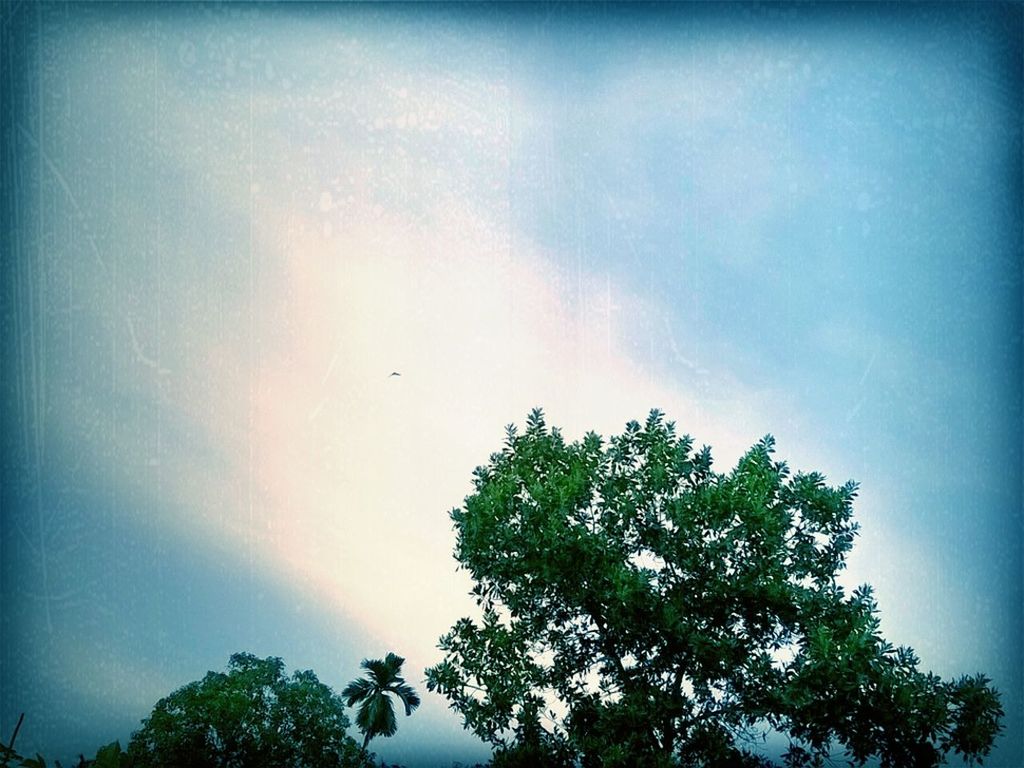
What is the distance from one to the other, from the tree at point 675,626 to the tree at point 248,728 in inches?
26.5

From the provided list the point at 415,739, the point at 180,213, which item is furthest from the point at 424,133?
the point at 415,739

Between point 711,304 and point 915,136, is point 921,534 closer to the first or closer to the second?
point 711,304

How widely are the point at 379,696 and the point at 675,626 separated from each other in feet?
8.41

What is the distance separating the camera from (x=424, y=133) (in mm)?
8180

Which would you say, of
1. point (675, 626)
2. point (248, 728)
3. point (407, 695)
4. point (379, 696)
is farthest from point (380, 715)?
point (675, 626)

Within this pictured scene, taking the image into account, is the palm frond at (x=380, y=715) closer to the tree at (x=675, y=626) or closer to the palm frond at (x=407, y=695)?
the palm frond at (x=407, y=695)

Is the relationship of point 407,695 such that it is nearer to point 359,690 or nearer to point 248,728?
point 359,690

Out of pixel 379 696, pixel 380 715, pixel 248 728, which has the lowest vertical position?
pixel 248 728

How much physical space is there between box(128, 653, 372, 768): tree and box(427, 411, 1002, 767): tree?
0.67 meters

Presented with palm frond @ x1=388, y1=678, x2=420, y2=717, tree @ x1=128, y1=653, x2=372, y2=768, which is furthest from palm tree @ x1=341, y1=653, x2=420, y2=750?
tree @ x1=128, y1=653, x2=372, y2=768

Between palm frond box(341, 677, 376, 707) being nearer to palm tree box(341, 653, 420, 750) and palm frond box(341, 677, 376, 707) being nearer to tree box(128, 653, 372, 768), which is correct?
palm tree box(341, 653, 420, 750)

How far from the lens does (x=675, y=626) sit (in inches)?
202

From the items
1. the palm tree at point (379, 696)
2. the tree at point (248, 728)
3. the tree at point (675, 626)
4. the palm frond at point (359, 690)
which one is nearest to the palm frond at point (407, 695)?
the palm tree at point (379, 696)

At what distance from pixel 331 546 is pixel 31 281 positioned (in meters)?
2.51
